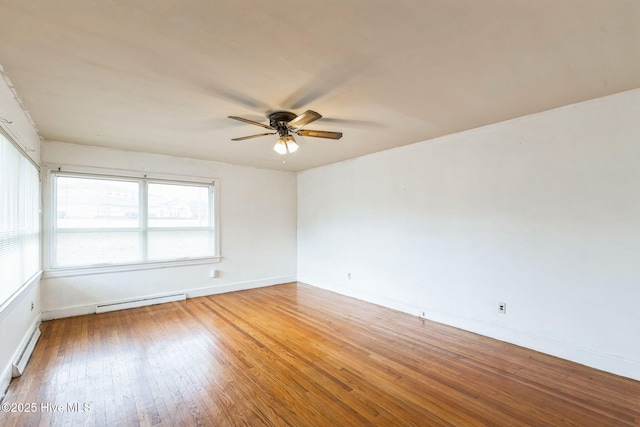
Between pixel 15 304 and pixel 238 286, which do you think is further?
pixel 238 286

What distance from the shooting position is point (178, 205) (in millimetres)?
4953

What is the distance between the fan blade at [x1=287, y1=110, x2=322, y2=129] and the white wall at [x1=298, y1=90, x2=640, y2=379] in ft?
6.82

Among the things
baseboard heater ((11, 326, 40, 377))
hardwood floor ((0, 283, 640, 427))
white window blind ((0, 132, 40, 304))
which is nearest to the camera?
hardwood floor ((0, 283, 640, 427))

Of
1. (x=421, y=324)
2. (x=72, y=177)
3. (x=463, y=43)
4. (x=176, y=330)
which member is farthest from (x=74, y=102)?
(x=421, y=324)

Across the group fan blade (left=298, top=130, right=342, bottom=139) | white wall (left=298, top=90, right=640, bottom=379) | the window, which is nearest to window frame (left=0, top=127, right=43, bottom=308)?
the window

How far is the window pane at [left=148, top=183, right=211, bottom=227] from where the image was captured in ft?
Result: 15.5

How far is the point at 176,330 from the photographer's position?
11.5 ft

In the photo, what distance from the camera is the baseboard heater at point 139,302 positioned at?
419 cm

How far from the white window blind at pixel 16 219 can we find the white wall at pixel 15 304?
10cm

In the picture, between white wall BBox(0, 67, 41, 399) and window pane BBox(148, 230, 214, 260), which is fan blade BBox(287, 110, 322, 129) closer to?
white wall BBox(0, 67, 41, 399)

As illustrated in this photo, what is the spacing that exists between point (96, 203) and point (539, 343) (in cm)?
573

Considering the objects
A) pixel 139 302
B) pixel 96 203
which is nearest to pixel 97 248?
pixel 96 203

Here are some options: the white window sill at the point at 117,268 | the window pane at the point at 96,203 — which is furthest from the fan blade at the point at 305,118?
the white window sill at the point at 117,268

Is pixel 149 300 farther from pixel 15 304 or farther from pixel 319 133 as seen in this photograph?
pixel 319 133
